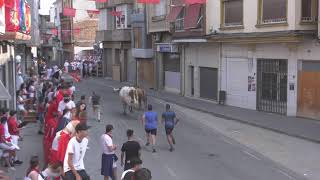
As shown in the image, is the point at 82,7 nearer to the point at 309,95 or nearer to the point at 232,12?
the point at 232,12

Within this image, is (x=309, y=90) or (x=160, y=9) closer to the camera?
(x=309, y=90)

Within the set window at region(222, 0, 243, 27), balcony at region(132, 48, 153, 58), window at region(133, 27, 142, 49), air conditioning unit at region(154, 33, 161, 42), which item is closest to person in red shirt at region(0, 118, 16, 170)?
window at region(222, 0, 243, 27)

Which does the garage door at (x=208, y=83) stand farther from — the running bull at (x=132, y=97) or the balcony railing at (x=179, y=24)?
the running bull at (x=132, y=97)

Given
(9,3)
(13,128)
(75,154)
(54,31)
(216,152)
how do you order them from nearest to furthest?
(75,154) < (13,128) < (9,3) < (216,152) < (54,31)

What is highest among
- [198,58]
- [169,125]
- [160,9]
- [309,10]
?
[160,9]

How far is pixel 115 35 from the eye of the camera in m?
57.9

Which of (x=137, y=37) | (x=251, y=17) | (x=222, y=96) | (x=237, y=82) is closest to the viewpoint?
(x=251, y=17)

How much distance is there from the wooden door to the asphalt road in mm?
4767

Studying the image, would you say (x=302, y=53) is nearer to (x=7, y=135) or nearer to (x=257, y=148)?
(x=257, y=148)

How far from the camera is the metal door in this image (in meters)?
27.9

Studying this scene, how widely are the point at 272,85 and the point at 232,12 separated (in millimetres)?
5853

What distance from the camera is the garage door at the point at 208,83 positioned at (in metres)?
35.7

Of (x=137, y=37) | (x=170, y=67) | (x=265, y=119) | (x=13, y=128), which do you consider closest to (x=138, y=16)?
(x=137, y=37)

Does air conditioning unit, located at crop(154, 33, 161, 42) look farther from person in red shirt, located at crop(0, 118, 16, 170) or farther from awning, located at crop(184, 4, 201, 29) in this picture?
person in red shirt, located at crop(0, 118, 16, 170)
